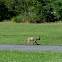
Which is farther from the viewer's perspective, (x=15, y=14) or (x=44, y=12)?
(x=15, y=14)

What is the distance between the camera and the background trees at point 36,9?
5859 centimetres

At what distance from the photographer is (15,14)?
215 feet

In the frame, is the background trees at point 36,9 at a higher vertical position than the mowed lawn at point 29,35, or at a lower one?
lower

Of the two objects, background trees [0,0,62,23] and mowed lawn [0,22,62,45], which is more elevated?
mowed lawn [0,22,62,45]

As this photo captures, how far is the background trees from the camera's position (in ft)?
192

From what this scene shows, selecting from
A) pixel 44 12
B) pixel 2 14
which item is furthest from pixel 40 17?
pixel 2 14

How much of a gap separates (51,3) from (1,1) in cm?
1177

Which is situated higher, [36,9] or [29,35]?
[29,35]

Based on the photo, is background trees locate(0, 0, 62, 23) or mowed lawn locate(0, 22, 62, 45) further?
background trees locate(0, 0, 62, 23)

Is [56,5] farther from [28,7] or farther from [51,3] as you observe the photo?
[28,7]

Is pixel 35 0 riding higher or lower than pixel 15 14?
higher

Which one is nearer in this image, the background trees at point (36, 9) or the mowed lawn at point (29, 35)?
the mowed lawn at point (29, 35)

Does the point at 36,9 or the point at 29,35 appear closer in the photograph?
the point at 29,35

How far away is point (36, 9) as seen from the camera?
2365 inches
